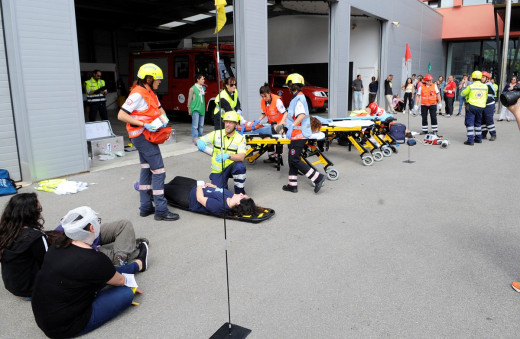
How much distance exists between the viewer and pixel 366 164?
30.7 feet

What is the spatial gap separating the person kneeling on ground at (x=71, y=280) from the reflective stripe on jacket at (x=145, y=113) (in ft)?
8.19

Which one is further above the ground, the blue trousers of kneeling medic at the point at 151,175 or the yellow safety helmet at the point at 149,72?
the yellow safety helmet at the point at 149,72

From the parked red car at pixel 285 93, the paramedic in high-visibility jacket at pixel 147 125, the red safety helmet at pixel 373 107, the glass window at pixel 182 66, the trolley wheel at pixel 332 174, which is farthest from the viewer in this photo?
the parked red car at pixel 285 93

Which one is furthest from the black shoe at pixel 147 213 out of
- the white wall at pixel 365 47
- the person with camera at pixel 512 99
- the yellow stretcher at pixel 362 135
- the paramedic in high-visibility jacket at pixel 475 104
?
the white wall at pixel 365 47

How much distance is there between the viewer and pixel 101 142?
9836 millimetres

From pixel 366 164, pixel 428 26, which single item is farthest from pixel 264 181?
pixel 428 26

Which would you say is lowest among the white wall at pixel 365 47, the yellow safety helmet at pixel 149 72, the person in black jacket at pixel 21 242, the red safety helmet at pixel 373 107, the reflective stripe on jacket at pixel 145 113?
the person in black jacket at pixel 21 242

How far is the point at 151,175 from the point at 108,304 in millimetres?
2803

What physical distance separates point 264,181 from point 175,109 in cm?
1019

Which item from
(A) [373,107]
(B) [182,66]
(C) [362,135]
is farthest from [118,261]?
(B) [182,66]

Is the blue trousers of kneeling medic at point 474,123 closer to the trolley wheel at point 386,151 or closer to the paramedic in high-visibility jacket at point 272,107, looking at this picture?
the trolley wheel at point 386,151

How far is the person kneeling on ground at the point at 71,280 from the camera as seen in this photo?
9.57 ft

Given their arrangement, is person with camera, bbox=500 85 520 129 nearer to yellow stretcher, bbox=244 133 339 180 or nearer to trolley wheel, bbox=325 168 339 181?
yellow stretcher, bbox=244 133 339 180

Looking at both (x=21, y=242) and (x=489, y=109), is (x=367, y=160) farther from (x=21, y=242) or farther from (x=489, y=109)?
(x=21, y=242)
